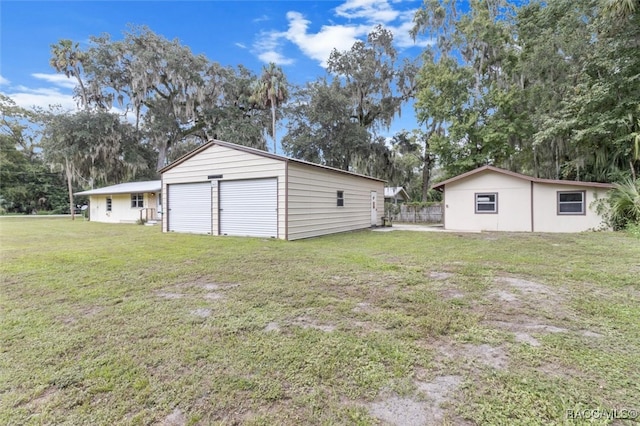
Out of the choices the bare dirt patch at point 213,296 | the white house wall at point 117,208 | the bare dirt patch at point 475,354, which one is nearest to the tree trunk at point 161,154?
the white house wall at point 117,208

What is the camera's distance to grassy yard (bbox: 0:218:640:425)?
1.79 meters

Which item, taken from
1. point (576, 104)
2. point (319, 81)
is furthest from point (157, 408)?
point (319, 81)

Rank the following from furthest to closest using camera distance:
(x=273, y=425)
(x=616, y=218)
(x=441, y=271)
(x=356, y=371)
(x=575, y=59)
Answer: (x=575, y=59), (x=616, y=218), (x=441, y=271), (x=356, y=371), (x=273, y=425)

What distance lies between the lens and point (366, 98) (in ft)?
71.3

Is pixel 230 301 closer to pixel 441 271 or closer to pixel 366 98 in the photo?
pixel 441 271

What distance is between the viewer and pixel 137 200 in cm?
1842

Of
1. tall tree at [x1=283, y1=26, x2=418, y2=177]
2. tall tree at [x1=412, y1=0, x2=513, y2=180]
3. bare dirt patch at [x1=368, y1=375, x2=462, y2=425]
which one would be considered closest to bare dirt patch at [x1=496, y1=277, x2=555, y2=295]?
bare dirt patch at [x1=368, y1=375, x2=462, y2=425]

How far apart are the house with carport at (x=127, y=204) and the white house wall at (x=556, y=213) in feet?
59.1

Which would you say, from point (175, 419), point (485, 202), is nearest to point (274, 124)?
point (485, 202)

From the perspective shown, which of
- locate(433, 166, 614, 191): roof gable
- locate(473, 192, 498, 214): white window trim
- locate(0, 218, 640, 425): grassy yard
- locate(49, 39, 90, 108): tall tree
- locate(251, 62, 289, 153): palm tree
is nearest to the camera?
locate(0, 218, 640, 425): grassy yard

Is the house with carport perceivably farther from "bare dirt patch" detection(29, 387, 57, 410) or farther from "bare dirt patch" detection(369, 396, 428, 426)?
"bare dirt patch" detection(369, 396, 428, 426)

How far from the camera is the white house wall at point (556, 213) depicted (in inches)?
427

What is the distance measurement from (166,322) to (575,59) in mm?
17777

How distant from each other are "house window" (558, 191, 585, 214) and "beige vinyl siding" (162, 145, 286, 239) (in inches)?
409
